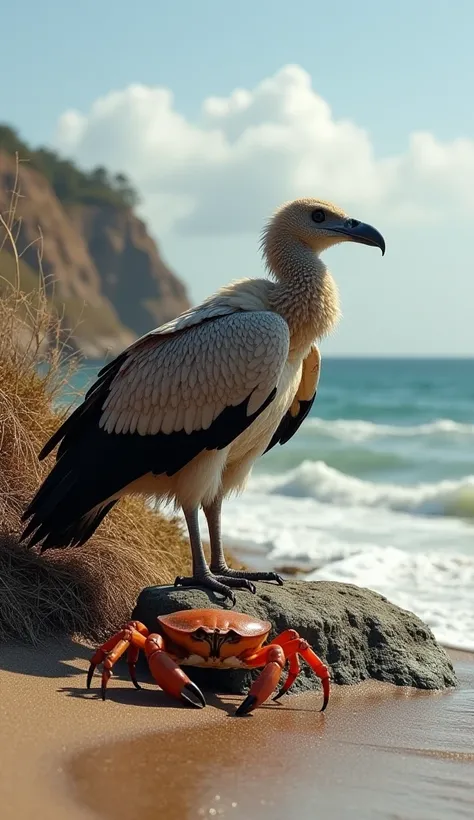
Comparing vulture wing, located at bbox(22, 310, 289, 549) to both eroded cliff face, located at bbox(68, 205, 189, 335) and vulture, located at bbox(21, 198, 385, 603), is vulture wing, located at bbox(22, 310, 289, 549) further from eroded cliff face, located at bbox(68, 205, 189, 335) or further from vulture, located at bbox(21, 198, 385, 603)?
eroded cliff face, located at bbox(68, 205, 189, 335)

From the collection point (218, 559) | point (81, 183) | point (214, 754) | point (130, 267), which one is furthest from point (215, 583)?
point (81, 183)

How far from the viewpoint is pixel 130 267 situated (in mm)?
92438

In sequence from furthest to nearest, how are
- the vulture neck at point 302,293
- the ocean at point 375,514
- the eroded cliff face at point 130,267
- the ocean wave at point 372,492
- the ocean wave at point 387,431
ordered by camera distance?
the eroded cliff face at point 130,267
the ocean wave at point 387,431
the ocean wave at point 372,492
the ocean at point 375,514
the vulture neck at point 302,293

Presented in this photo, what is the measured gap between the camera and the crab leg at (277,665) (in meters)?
4.63

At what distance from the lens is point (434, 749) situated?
4457mm

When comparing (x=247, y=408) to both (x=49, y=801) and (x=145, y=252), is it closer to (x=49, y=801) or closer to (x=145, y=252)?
(x=49, y=801)

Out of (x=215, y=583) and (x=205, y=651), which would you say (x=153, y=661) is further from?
(x=215, y=583)

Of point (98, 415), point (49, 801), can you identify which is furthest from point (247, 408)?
point (49, 801)

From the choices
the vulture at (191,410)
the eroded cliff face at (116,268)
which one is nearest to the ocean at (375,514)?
the vulture at (191,410)

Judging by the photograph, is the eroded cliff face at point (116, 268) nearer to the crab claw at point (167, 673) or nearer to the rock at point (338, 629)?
the rock at point (338, 629)

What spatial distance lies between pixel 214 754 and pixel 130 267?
8980 cm

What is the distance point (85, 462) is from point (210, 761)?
6.42 feet

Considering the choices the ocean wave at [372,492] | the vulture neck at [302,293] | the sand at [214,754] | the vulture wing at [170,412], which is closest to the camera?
the sand at [214,754]

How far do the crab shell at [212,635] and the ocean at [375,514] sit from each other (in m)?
2.63
